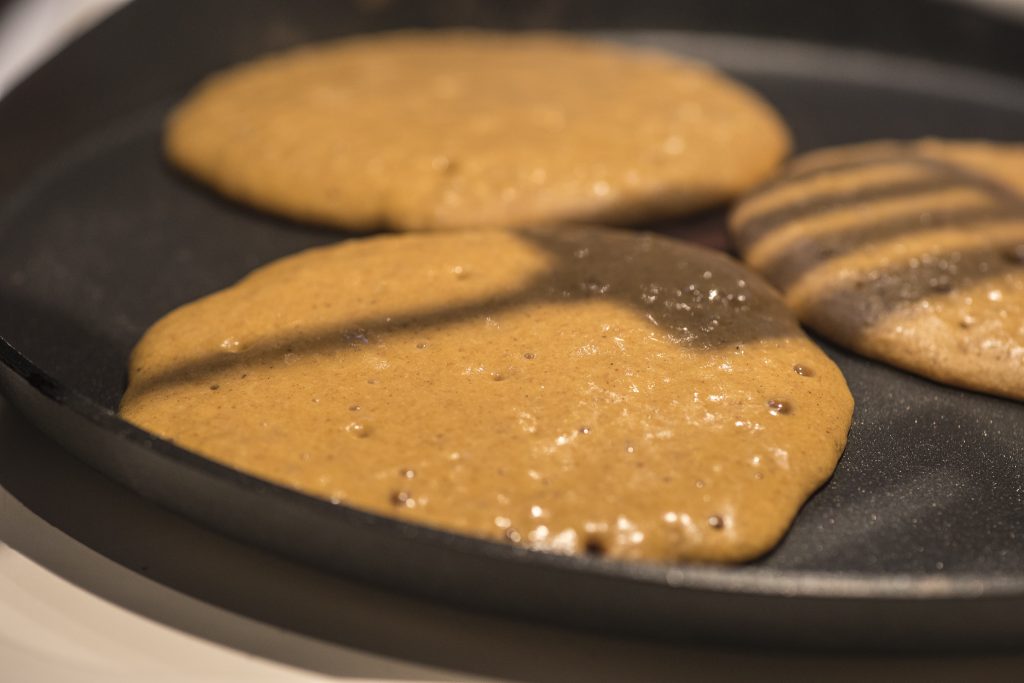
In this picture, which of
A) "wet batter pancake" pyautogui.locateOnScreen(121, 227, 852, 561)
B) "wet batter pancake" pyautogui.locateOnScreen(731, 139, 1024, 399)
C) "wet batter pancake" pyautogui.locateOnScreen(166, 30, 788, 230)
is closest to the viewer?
"wet batter pancake" pyautogui.locateOnScreen(121, 227, 852, 561)

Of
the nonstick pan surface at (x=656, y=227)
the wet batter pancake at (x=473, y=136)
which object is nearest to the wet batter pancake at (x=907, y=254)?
the nonstick pan surface at (x=656, y=227)

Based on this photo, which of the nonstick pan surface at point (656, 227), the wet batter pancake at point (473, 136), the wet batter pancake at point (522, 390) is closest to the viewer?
the nonstick pan surface at point (656, 227)

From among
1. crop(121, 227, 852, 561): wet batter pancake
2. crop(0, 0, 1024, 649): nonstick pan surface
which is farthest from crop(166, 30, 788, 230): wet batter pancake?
crop(121, 227, 852, 561): wet batter pancake

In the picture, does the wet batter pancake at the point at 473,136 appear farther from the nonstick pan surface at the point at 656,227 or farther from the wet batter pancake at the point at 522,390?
the wet batter pancake at the point at 522,390

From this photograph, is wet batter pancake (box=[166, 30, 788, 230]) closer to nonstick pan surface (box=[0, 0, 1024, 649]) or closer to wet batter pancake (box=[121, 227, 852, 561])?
nonstick pan surface (box=[0, 0, 1024, 649])

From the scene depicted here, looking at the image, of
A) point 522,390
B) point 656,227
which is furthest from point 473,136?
point 522,390

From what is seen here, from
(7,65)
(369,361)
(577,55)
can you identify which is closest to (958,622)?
(369,361)

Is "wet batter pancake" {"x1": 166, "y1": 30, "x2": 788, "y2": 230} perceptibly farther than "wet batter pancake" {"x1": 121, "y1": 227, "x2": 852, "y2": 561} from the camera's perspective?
Yes
